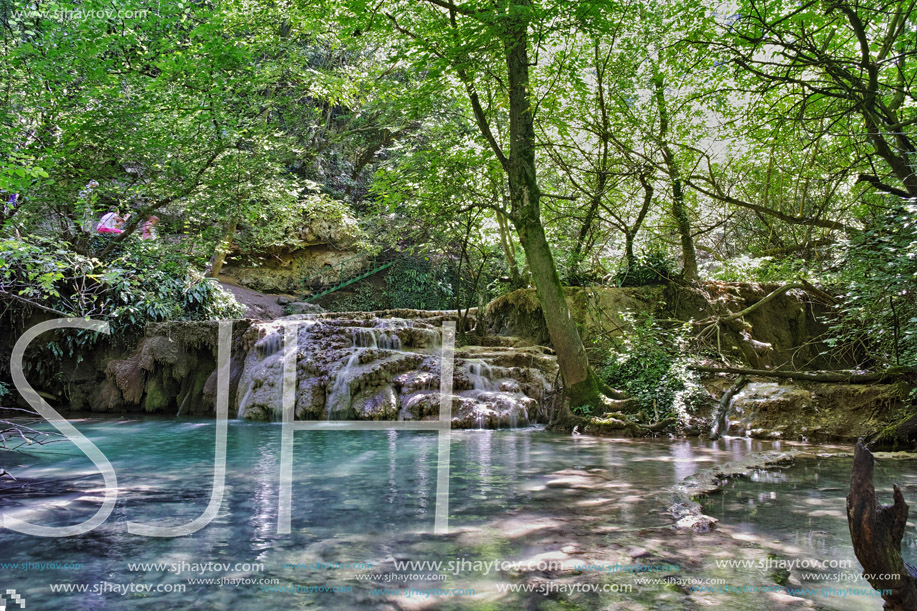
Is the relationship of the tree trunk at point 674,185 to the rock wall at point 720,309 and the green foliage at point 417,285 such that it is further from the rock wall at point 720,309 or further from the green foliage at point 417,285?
the green foliage at point 417,285

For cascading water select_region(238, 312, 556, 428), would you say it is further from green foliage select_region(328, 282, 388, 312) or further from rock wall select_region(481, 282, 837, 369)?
green foliage select_region(328, 282, 388, 312)

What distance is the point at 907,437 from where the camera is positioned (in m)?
5.90

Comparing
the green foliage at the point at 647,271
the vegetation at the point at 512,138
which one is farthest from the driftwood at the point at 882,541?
the green foliage at the point at 647,271

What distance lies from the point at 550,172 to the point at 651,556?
11.2 meters

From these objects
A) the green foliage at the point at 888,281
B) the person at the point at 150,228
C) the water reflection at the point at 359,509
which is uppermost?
the person at the point at 150,228

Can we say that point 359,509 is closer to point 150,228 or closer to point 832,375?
point 832,375

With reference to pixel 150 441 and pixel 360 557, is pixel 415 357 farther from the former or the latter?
pixel 360 557

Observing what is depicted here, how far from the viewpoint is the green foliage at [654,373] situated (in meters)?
8.17

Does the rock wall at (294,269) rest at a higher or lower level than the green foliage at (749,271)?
higher

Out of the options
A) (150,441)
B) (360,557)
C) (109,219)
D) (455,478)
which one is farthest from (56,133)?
(360,557)

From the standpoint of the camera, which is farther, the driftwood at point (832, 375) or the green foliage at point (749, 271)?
the green foliage at point (749, 271)

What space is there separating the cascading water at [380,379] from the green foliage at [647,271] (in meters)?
2.54

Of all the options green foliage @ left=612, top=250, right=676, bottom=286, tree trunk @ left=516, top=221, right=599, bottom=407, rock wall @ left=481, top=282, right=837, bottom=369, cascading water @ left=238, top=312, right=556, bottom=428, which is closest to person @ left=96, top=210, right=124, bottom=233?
cascading water @ left=238, top=312, right=556, bottom=428

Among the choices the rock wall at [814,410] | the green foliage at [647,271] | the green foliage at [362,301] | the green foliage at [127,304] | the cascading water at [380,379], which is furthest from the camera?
the green foliage at [362,301]
